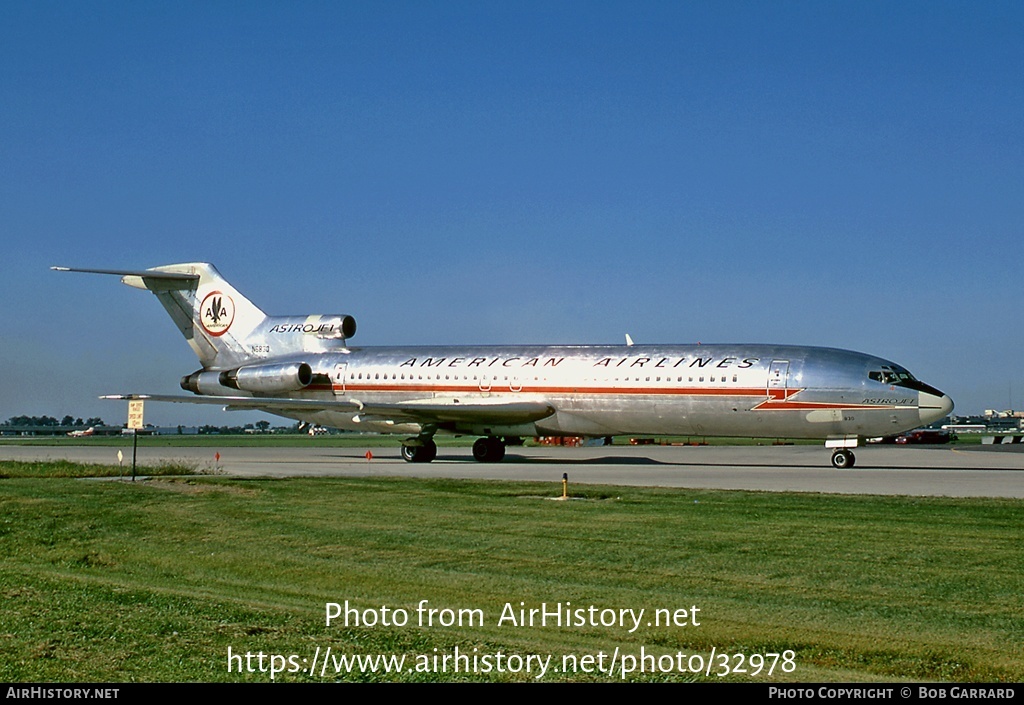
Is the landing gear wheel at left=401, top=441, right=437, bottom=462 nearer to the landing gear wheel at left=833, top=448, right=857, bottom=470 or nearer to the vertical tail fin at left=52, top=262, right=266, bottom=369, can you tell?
the vertical tail fin at left=52, top=262, right=266, bottom=369

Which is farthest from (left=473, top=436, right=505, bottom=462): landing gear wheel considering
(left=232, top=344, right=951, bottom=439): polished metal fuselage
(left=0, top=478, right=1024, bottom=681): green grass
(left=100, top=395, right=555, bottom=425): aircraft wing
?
(left=0, top=478, right=1024, bottom=681): green grass

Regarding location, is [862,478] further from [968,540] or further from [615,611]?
[615,611]

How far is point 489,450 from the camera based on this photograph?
39.5 m

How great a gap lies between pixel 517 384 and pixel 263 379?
11.1 m

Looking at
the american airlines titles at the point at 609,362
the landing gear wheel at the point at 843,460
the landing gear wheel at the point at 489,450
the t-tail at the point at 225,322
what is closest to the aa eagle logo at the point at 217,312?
the t-tail at the point at 225,322

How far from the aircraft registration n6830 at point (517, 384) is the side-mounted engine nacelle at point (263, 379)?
6 cm

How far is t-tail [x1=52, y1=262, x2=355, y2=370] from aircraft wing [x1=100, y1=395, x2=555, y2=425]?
4.17 m

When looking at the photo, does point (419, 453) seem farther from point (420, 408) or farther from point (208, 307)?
point (208, 307)

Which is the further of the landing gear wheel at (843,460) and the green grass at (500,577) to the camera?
the landing gear wheel at (843,460)

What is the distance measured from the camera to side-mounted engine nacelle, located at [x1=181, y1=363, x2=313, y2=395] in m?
42.2

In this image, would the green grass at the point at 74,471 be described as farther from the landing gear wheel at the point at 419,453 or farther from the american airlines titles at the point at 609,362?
the american airlines titles at the point at 609,362

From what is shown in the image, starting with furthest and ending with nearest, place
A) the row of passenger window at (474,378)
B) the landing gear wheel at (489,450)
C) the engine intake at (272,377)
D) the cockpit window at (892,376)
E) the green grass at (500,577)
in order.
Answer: the engine intake at (272,377) < the landing gear wheel at (489,450) < the row of passenger window at (474,378) < the cockpit window at (892,376) < the green grass at (500,577)

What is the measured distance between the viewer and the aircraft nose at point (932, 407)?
32.5m

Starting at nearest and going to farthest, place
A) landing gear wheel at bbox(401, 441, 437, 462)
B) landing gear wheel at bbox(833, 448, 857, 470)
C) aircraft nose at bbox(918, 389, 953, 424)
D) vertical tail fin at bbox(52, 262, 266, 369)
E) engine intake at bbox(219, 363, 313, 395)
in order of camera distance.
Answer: aircraft nose at bbox(918, 389, 953, 424) < landing gear wheel at bbox(833, 448, 857, 470) < landing gear wheel at bbox(401, 441, 437, 462) < engine intake at bbox(219, 363, 313, 395) < vertical tail fin at bbox(52, 262, 266, 369)
